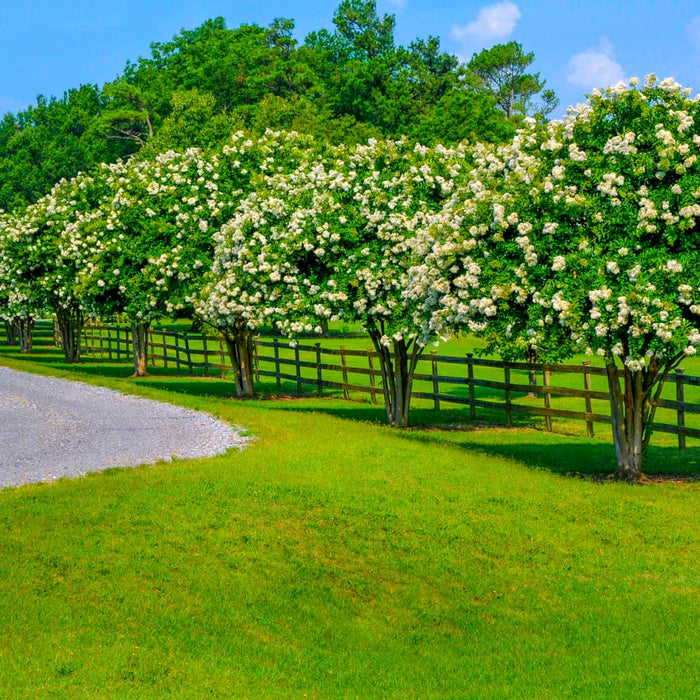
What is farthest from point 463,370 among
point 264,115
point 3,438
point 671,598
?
point 264,115

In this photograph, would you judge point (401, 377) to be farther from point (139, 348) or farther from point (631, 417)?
point (139, 348)

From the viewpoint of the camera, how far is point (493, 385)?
25.3 metres

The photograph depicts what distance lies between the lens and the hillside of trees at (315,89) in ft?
248

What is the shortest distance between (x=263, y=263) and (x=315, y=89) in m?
71.8

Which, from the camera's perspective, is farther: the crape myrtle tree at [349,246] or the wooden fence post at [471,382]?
the wooden fence post at [471,382]

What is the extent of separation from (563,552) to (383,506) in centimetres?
279

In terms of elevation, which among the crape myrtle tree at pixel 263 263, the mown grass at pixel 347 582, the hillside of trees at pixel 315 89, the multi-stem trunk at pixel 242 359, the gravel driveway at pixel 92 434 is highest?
the hillside of trees at pixel 315 89

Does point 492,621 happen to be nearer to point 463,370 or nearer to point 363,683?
point 363,683

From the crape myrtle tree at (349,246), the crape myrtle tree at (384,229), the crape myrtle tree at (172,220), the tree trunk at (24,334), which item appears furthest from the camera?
the tree trunk at (24,334)

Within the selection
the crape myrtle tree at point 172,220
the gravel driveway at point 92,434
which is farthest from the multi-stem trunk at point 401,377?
the crape myrtle tree at point 172,220

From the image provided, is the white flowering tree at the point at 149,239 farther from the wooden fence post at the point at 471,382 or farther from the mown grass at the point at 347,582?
the mown grass at the point at 347,582

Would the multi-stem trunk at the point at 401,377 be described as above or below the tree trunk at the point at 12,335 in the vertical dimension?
below

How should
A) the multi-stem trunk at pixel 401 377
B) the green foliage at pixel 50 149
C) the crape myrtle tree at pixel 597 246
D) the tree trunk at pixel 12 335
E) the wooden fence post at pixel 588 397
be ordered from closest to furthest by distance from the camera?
the crape myrtle tree at pixel 597 246 < the wooden fence post at pixel 588 397 < the multi-stem trunk at pixel 401 377 < the tree trunk at pixel 12 335 < the green foliage at pixel 50 149

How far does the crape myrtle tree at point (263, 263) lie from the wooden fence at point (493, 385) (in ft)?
10.5
